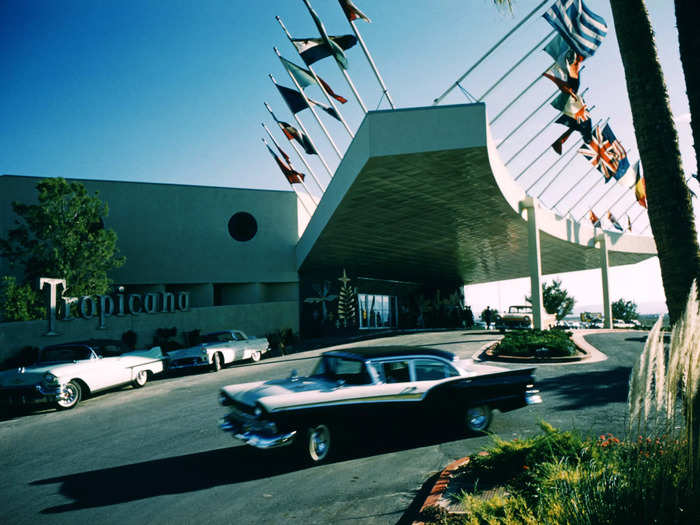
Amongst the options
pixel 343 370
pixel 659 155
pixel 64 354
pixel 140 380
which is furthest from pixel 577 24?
pixel 64 354

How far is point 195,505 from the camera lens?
4719 millimetres

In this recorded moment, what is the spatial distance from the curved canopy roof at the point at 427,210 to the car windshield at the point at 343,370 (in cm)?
978

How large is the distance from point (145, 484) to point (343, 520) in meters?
2.58

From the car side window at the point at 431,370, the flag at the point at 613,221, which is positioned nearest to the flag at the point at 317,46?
the car side window at the point at 431,370

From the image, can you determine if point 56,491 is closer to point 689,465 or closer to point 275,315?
point 689,465

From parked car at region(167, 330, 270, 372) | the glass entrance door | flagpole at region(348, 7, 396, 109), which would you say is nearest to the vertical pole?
flagpole at region(348, 7, 396, 109)

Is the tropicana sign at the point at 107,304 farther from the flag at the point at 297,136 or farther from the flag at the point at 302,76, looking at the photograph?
the flag at the point at 302,76

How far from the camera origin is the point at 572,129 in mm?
20922

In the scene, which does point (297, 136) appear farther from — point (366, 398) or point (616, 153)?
point (366, 398)

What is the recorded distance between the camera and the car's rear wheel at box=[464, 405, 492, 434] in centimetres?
674

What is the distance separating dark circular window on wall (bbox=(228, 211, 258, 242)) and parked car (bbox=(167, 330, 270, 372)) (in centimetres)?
1190

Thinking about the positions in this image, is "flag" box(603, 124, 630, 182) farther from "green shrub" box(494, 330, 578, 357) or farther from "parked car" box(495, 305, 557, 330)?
"green shrub" box(494, 330, 578, 357)

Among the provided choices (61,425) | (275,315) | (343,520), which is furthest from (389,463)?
(275,315)

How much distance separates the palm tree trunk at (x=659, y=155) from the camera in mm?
4086
